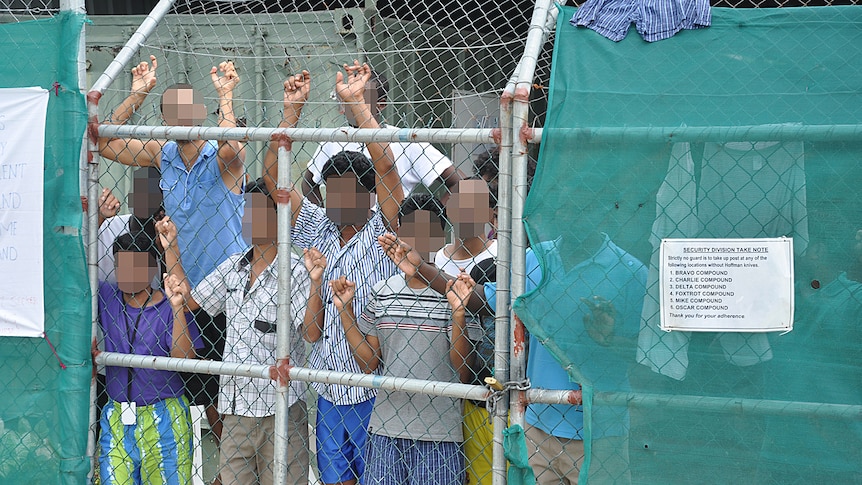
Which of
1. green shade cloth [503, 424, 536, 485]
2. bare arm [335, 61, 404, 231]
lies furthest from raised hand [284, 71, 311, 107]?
green shade cloth [503, 424, 536, 485]

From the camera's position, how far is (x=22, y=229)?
11.4 ft

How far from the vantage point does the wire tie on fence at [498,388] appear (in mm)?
2994

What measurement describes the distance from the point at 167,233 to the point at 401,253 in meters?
1.05

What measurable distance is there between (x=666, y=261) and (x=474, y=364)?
0.94 metres

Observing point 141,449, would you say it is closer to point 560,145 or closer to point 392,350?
point 392,350

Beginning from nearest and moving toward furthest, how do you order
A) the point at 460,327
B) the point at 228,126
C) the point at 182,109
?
the point at 460,327 < the point at 228,126 < the point at 182,109

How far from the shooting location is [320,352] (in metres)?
3.73

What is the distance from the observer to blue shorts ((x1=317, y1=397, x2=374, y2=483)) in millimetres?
3710

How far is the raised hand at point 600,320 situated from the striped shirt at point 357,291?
102 cm

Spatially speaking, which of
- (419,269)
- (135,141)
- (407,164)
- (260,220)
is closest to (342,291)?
(419,269)

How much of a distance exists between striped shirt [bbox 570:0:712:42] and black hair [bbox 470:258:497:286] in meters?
1.05

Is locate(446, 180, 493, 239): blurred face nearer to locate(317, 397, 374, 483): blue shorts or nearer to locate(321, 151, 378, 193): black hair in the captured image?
locate(321, 151, 378, 193): black hair

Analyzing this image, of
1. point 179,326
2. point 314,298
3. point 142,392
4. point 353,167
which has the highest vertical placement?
point 353,167

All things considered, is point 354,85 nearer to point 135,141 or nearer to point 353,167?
point 353,167
